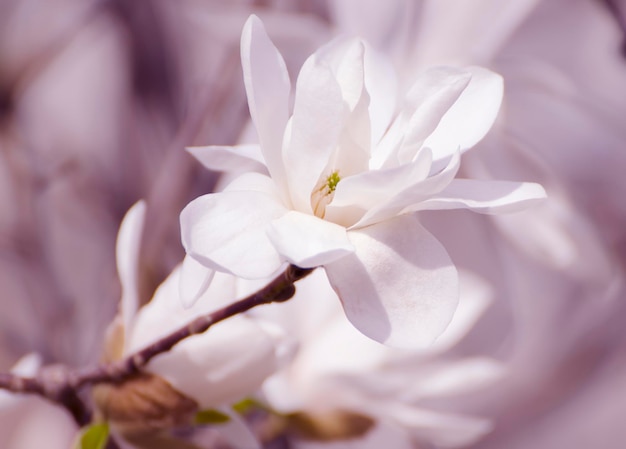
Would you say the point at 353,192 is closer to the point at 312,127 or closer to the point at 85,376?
the point at 312,127

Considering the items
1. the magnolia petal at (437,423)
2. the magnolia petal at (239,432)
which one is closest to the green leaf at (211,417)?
the magnolia petal at (239,432)

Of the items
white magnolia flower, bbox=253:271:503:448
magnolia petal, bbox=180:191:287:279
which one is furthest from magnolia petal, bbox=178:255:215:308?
white magnolia flower, bbox=253:271:503:448

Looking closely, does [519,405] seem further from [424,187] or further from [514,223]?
Answer: [424,187]

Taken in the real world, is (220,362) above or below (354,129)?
below

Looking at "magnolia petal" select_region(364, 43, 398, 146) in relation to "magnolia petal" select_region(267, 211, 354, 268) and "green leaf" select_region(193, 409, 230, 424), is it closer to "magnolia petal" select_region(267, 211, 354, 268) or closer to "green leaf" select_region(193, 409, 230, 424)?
"magnolia petal" select_region(267, 211, 354, 268)

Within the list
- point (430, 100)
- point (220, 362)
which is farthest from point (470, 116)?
point (220, 362)

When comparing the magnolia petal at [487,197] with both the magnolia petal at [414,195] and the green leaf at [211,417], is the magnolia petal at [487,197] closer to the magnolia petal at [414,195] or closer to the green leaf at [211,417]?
the magnolia petal at [414,195]
